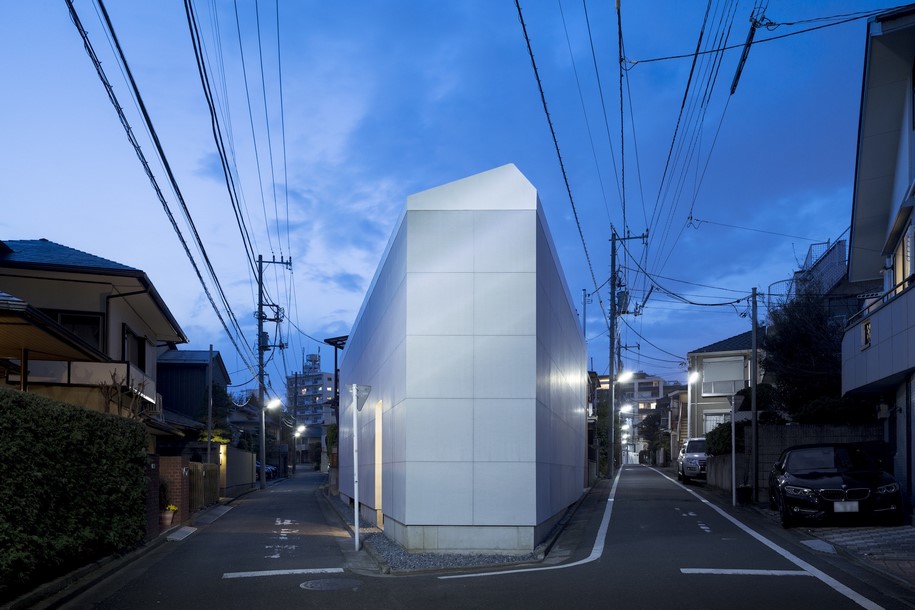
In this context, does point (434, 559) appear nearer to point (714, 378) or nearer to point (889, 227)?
point (889, 227)

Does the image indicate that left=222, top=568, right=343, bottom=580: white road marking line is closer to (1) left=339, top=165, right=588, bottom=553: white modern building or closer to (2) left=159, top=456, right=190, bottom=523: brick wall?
(1) left=339, top=165, right=588, bottom=553: white modern building

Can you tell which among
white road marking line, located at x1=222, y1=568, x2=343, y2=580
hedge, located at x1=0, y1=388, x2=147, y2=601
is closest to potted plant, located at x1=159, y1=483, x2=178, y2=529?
hedge, located at x1=0, y1=388, x2=147, y2=601

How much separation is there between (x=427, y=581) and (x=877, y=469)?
9185 mm

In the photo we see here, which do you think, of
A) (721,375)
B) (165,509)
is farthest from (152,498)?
(721,375)

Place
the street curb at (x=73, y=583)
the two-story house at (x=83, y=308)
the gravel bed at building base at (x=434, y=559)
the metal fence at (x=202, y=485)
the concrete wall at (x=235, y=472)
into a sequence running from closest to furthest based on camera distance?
the street curb at (x=73, y=583)
the gravel bed at building base at (x=434, y=559)
the two-story house at (x=83, y=308)
the metal fence at (x=202, y=485)
the concrete wall at (x=235, y=472)

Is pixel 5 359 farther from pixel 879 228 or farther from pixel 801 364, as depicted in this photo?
pixel 801 364

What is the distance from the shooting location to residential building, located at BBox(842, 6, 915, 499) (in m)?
15.9

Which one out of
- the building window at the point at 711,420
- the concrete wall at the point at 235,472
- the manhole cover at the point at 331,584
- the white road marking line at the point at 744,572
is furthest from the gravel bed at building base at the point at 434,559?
the building window at the point at 711,420

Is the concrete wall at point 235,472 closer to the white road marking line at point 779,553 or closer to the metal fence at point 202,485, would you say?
the metal fence at point 202,485

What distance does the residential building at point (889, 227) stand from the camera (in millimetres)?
15891

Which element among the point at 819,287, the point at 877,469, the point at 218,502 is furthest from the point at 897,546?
the point at 218,502

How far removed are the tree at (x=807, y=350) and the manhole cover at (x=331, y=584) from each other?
855 inches

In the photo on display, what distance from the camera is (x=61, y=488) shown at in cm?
1058

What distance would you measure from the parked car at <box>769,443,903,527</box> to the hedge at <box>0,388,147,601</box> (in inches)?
459
